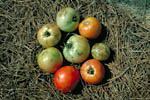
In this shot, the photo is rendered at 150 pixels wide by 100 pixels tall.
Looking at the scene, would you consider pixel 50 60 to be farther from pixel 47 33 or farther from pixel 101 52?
pixel 101 52

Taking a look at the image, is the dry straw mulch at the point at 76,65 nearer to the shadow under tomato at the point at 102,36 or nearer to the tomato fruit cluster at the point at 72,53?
the shadow under tomato at the point at 102,36

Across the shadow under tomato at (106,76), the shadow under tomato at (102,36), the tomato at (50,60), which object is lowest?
the shadow under tomato at (106,76)

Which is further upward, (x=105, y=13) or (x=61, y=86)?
(x=105, y=13)

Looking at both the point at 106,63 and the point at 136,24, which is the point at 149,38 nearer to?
the point at 136,24

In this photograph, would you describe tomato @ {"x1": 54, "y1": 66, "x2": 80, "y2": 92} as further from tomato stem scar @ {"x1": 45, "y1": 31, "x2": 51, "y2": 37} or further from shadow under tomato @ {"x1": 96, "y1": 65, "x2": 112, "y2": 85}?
tomato stem scar @ {"x1": 45, "y1": 31, "x2": 51, "y2": 37}

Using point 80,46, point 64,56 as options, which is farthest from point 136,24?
point 64,56

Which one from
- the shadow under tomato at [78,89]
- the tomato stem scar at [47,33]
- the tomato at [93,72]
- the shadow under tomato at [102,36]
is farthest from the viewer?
the shadow under tomato at [102,36]

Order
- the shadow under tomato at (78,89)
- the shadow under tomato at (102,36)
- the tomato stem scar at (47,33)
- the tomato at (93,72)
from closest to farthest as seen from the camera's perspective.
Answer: the tomato at (93,72) → the tomato stem scar at (47,33) → the shadow under tomato at (78,89) → the shadow under tomato at (102,36)

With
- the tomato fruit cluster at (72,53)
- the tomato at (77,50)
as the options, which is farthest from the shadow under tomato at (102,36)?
the tomato at (77,50)
